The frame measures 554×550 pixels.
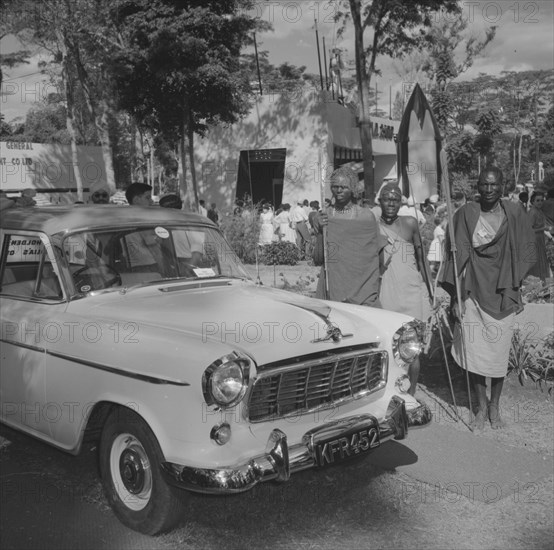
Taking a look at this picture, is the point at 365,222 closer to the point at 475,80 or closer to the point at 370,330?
the point at 370,330

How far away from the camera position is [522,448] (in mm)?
5004

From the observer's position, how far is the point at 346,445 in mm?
3592

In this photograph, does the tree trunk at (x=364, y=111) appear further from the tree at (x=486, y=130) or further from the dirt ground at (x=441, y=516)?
the tree at (x=486, y=130)

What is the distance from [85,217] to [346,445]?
224 cm

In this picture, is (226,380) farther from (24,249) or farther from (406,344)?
(24,249)

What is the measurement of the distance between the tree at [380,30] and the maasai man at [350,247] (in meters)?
12.3

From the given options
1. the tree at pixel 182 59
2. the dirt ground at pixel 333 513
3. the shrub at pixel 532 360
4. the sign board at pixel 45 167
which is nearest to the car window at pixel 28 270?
the dirt ground at pixel 333 513

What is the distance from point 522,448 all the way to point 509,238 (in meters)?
1.55

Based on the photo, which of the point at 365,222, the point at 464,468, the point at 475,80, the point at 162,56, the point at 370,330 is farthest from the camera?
the point at 475,80

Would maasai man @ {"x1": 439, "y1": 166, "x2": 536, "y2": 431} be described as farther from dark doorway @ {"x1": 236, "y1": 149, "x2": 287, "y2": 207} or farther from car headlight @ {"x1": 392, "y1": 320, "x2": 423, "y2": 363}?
dark doorway @ {"x1": 236, "y1": 149, "x2": 287, "y2": 207}

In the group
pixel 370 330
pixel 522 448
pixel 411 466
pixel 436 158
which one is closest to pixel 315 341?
pixel 370 330

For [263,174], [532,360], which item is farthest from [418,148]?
[263,174]

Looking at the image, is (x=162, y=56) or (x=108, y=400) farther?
(x=162, y=56)

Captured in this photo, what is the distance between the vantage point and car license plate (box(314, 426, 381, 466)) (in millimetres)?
3479
